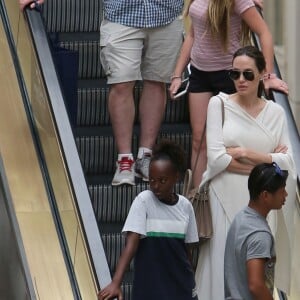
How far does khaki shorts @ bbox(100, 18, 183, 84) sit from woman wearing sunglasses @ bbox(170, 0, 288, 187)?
0.35m

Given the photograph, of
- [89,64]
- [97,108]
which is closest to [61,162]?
[97,108]

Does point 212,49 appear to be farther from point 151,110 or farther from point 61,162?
point 61,162

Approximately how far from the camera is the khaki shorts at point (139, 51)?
8.58 metres

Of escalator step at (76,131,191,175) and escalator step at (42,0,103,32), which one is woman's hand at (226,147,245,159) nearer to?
escalator step at (76,131,191,175)

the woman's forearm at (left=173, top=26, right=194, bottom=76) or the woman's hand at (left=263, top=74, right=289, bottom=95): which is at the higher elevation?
the woman's forearm at (left=173, top=26, right=194, bottom=76)

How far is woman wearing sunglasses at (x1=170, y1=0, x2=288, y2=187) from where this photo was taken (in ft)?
26.8

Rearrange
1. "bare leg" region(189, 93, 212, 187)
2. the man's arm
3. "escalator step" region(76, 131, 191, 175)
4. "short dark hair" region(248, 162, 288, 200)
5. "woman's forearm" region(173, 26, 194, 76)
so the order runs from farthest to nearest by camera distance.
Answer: "escalator step" region(76, 131, 191, 175) < "woman's forearm" region(173, 26, 194, 76) < "bare leg" region(189, 93, 212, 187) < "short dark hair" region(248, 162, 288, 200) < the man's arm

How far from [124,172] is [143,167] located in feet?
0.39

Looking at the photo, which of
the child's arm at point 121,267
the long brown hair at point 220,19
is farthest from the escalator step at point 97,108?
the child's arm at point 121,267

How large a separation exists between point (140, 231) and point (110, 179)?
7.18ft

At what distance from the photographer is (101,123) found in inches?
372

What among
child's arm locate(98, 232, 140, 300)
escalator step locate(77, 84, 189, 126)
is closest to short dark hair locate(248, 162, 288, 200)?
child's arm locate(98, 232, 140, 300)

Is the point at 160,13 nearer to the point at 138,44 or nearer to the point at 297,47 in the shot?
the point at 138,44

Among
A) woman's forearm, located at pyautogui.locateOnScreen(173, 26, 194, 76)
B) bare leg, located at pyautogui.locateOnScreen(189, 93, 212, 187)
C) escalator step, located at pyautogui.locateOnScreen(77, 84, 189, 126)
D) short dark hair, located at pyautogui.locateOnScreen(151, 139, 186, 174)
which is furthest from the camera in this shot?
escalator step, located at pyautogui.locateOnScreen(77, 84, 189, 126)
